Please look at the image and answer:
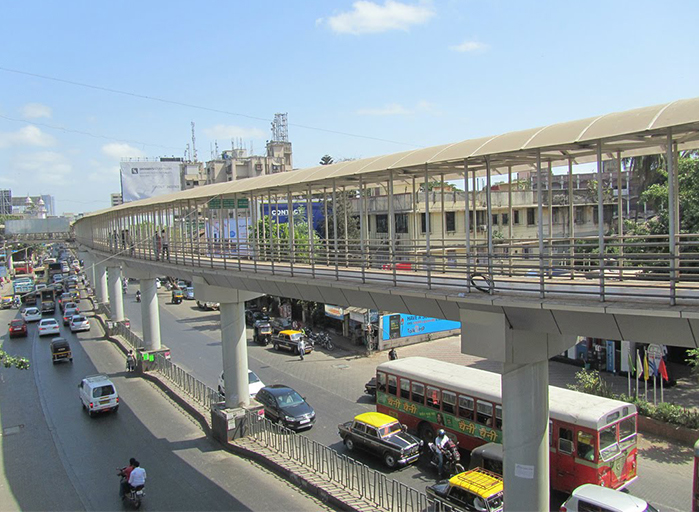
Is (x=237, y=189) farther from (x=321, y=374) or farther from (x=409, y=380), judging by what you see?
(x=321, y=374)

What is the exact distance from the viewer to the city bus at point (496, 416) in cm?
1316

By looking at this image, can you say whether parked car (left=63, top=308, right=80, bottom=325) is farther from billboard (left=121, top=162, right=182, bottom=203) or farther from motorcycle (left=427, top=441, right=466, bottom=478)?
billboard (left=121, top=162, right=182, bottom=203)

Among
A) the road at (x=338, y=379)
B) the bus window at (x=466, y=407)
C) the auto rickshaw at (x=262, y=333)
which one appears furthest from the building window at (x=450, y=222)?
the bus window at (x=466, y=407)

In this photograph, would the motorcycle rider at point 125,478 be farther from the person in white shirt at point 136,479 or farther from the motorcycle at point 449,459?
the motorcycle at point 449,459

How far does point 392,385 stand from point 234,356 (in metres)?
5.61

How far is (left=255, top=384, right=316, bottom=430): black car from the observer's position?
61.4ft

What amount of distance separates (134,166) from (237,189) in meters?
74.5

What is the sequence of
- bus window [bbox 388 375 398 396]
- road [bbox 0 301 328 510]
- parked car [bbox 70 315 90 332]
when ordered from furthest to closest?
1. parked car [bbox 70 315 90 332]
2. bus window [bbox 388 375 398 396]
3. road [bbox 0 301 328 510]

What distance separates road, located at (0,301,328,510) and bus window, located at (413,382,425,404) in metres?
5.09

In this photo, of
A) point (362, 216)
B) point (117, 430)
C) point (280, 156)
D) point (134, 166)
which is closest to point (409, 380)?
point (362, 216)

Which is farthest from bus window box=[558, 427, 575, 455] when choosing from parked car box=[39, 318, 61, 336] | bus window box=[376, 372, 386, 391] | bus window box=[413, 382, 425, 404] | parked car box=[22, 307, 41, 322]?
parked car box=[22, 307, 41, 322]

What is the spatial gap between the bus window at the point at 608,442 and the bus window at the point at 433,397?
4987mm

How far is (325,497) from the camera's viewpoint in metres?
13.3

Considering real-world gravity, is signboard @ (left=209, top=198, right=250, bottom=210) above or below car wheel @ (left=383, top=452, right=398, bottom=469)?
above
